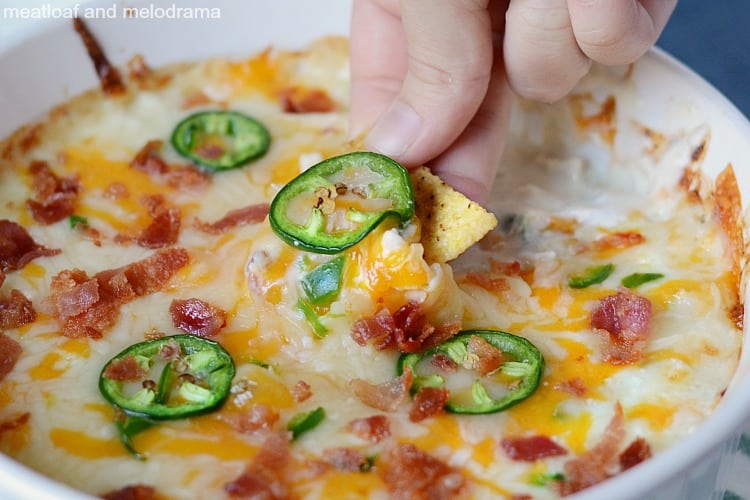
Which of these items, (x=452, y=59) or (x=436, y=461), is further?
(x=452, y=59)

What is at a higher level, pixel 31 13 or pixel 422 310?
pixel 31 13

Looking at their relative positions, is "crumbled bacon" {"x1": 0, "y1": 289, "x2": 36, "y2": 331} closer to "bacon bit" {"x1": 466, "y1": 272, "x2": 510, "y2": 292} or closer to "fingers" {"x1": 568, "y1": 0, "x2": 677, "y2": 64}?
"bacon bit" {"x1": 466, "y1": 272, "x2": 510, "y2": 292}

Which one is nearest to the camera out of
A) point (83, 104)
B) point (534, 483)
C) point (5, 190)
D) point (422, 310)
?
point (534, 483)

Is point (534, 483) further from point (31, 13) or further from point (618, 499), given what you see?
point (31, 13)

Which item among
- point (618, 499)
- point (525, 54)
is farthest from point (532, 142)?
point (618, 499)

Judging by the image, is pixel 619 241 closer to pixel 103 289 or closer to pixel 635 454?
pixel 635 454

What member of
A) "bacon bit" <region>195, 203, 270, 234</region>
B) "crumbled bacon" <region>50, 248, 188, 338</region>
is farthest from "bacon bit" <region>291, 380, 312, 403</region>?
"bacon bit" <region>195, 203, 270, 234</region>
